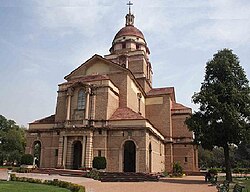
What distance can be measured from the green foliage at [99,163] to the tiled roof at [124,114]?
16.9 feet

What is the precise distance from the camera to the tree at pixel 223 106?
24223 mm

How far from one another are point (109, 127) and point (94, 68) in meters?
10.7

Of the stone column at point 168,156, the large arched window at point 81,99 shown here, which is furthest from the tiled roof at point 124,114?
the stone column at point 168,156

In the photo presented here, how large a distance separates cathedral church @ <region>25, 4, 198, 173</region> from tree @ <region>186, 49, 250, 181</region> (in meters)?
6.73

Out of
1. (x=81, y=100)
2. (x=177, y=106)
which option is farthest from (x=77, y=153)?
(x=177, y=106)

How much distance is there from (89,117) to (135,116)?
564 centimetres

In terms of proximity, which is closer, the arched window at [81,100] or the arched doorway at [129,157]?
the arched doorway at [129,157]

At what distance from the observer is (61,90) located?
35969 millimetres

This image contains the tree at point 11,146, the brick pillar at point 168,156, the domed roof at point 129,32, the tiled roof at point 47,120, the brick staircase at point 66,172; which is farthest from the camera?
the tree at point 11,146

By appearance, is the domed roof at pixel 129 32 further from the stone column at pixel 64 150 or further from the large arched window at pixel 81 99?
the stone column at pixel 64 150

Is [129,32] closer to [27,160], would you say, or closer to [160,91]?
[160,91]

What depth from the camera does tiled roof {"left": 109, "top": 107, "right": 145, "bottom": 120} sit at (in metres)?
30.9

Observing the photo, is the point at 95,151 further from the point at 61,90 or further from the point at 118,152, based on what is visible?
the point at 61,90

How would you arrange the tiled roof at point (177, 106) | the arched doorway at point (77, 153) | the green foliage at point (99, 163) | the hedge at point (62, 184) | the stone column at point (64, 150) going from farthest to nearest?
the tiled roof at point (177, 106), the arched doorway at point (77, 153), the stone column at point (64, 150), the green foliage at point (99, 163), the hedge at point (62, 184)
